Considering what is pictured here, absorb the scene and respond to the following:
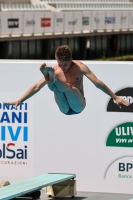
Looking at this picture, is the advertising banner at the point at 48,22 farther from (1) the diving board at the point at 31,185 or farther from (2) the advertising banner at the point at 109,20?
(1) the diving board at the point at 31,185

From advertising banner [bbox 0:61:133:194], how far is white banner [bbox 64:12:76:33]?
31271 millimetres

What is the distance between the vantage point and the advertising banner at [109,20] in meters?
46.6

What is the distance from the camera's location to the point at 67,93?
8.05 meters

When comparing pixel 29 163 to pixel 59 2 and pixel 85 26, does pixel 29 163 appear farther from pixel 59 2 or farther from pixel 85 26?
pixel 59 2

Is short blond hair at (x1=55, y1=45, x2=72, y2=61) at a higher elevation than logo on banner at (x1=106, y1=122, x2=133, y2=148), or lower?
higher

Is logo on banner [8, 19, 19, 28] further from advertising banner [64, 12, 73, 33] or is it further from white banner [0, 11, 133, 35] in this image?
advertising banner [64, 12, 73, 33]

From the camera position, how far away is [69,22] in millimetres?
42844

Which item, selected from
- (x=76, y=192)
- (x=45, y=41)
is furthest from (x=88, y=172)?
(x=45, y=41)

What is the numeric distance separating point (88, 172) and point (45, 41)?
3386cm

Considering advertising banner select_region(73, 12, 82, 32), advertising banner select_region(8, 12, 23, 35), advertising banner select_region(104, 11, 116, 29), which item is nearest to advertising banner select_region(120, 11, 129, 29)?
advertising banner select_region(104, 11, 116, 29)

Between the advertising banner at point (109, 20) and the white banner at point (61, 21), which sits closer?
the white banner at point (61, 21)

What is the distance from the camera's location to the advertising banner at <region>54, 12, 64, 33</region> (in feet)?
136

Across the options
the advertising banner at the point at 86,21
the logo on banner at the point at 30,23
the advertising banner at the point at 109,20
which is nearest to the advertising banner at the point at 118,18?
the advertising banner at the point at 109,20

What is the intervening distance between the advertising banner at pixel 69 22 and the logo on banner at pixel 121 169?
104ft
